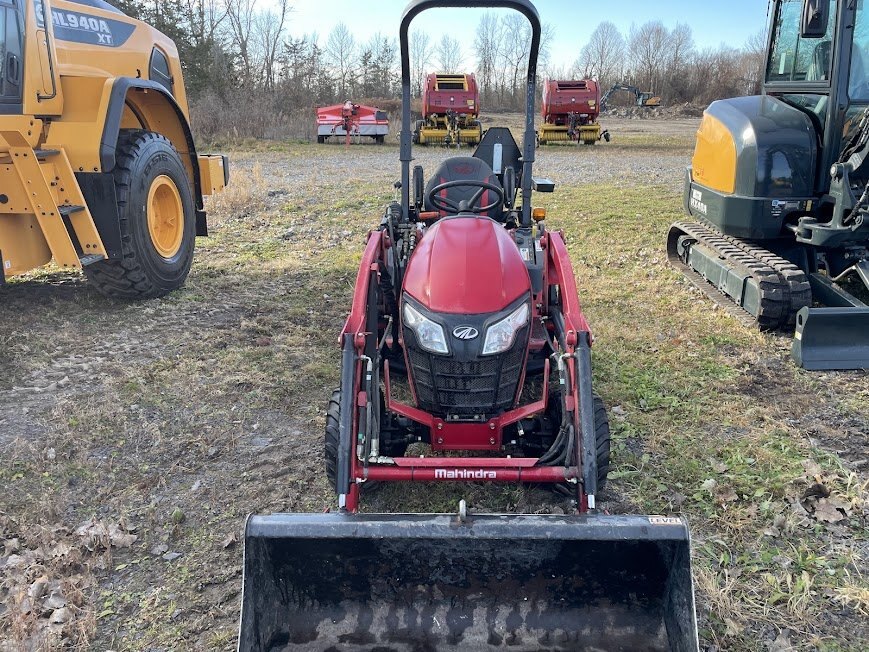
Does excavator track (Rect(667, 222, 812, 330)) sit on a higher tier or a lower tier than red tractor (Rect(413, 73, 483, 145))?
lower

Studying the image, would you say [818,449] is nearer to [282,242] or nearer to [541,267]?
[541,267]

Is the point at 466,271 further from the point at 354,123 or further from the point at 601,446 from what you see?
the point at 354,123

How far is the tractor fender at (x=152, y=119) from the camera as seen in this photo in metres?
5.07

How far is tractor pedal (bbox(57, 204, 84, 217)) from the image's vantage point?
16.0ft

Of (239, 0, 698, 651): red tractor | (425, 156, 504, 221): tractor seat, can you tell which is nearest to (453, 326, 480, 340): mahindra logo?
(239, 0, 698, 651): red tractor

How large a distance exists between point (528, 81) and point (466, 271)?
198cm

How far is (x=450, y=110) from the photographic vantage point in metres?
21.0

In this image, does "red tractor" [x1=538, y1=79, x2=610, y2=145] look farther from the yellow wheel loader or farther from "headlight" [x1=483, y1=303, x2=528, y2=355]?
"headlight" [x1=483, y1=303, x2=528, y2=355]

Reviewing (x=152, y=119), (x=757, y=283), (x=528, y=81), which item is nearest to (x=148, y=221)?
(x=152, y=119)

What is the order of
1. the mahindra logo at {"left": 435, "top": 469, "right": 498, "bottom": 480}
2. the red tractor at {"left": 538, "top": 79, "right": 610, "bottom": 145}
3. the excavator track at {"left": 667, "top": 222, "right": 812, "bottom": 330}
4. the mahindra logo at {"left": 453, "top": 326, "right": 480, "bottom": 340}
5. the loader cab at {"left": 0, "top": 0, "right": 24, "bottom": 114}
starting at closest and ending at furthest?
1. the mahindra logo at {"left": 435, "top": 469, "right": 498, "bottom": 480}
2. the mahindra logo at {"left": 453, "top": 326, "right": 480, "bottom": 340}
3. the loader cab at {"left": 0, "top": 0, "right": 24, "bottom": 114}
4. the excavator track at {"left": 667, "top": 222, "right": 812, "bottom": 330}
5. the red tractor at {"left": 538, "top": 79, "right": 610, "bottom": 145}

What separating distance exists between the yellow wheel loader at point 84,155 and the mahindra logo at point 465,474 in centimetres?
355

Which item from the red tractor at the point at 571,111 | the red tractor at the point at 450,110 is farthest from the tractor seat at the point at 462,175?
the red tractor at the point at 571,111

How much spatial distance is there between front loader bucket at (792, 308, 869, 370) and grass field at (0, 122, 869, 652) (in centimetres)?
13

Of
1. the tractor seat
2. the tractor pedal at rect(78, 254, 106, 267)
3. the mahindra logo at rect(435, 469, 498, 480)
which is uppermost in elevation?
the tractor seat
